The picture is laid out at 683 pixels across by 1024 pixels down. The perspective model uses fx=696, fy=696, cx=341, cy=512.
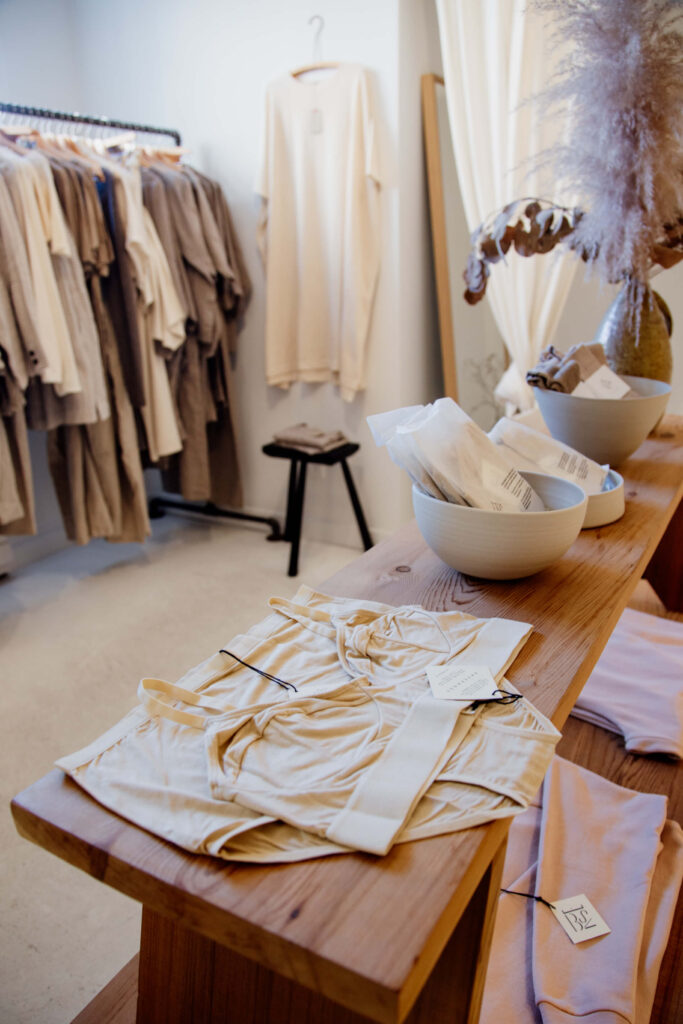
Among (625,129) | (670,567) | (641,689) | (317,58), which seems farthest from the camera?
(317,58)

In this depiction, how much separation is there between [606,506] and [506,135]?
1.82 meters

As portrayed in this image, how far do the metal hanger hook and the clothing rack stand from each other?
63 cm

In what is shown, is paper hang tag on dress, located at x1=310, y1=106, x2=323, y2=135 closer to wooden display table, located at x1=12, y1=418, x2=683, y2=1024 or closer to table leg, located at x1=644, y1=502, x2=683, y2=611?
table leg, located at x1=644, y1=502, x2=683, y2=611

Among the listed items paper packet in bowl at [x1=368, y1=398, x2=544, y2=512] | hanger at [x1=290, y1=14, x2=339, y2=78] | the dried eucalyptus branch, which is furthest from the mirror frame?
paper packet in bowl at [x1=368, y1=398, x2=544, y2=512]

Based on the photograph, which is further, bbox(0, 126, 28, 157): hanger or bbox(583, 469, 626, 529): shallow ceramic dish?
bbox(0, 126, 28, 157): hanger

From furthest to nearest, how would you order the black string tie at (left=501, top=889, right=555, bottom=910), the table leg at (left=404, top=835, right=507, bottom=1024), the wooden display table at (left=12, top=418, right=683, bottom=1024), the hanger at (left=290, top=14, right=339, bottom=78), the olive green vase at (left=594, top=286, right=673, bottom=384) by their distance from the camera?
the hanger at (left=290, top=14, right=339, bottom=78) → the olive green vase at (left=594, top=286, right=673, bottom=384) → the black string tie at (left=501, top=889, right=555, bottom=910) → the table leg at (left=404, top=835, right=507, bottom=1024) → the wooden display table at (left=12, top=418, right=683, bottom=1024)

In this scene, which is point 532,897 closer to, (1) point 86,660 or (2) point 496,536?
(2) point 496,536

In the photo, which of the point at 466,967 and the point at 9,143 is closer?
the point at 466,967

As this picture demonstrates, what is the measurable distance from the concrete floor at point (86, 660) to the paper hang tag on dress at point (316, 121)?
1.62 meters

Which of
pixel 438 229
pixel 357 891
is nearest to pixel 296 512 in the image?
pixel 438 229

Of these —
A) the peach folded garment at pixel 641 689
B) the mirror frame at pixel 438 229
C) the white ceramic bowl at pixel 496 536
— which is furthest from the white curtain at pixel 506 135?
the white ceramic bowl at pixel 496 536

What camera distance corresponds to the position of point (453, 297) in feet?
9.18

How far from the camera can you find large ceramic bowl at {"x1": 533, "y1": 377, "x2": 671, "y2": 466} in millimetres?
1342

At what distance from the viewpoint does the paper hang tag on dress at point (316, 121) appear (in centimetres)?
254
